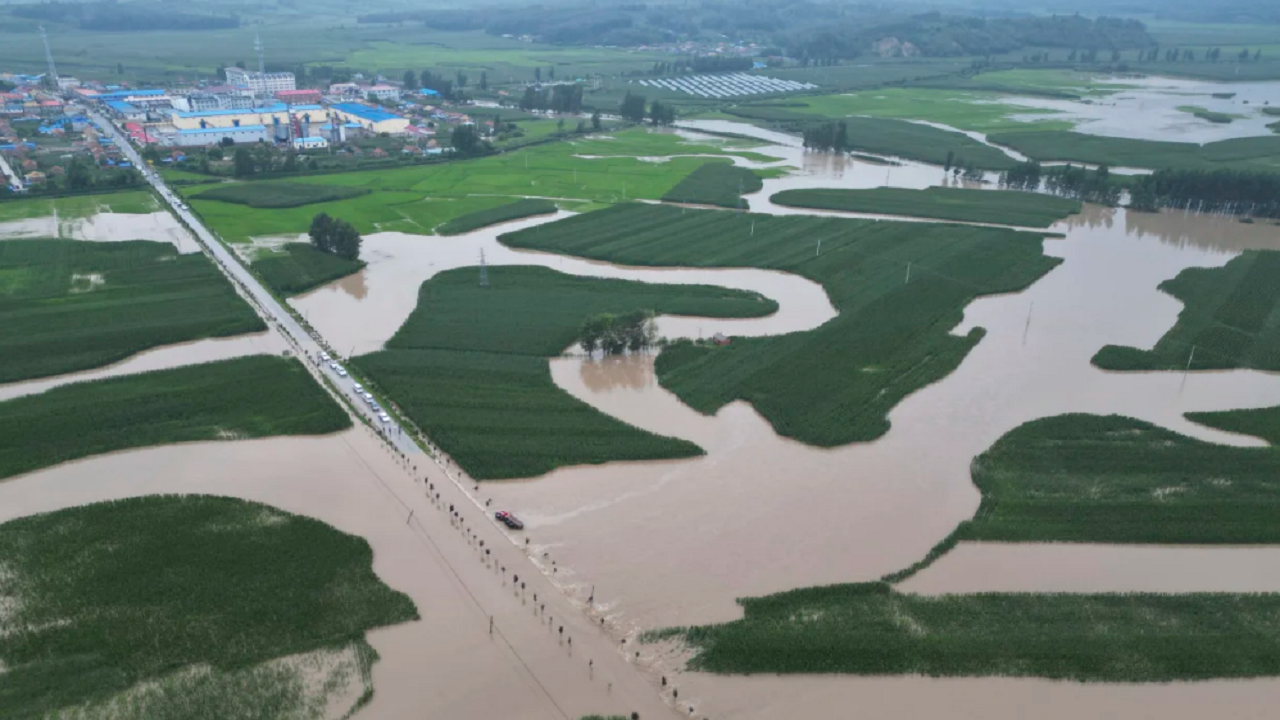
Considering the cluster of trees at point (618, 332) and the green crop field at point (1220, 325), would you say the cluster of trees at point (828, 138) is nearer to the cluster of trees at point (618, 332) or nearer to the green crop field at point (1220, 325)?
the green crop field at point (1220, 325)

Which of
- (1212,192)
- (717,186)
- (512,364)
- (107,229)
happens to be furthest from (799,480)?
(1212,192)

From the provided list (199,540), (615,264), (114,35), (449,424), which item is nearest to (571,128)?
(615,264)

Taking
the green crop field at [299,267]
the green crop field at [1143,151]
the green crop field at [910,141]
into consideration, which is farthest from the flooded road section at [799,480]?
the green crop field at [1143,151]

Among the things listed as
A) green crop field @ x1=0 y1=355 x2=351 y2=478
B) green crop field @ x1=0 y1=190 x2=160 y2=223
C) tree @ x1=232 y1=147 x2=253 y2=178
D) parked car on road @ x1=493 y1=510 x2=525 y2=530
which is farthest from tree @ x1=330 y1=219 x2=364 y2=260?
parked car on road @ x1=493 y1=510 x2=525 y2=530

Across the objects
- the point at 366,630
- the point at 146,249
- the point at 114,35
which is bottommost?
the point at 366,630

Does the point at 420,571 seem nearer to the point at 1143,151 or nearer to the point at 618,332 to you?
the point at 618,332

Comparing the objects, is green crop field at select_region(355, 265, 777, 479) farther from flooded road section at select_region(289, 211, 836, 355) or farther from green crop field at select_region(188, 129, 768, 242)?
green crop field at select_region(188, 129, 768, 242)

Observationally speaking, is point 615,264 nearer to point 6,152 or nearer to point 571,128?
point 571,128
